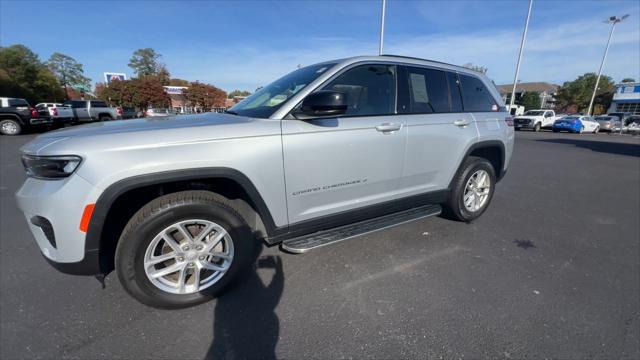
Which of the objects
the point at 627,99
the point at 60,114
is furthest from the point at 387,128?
the point at 627,99

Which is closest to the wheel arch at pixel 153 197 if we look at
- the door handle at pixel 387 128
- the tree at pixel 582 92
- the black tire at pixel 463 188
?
the door handle at pixel 387 128

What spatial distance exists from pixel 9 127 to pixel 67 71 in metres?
82.9

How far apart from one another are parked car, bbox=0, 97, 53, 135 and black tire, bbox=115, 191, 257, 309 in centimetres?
1719

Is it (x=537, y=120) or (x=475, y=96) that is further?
(x=537, y=120)

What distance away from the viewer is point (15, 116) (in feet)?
42.7

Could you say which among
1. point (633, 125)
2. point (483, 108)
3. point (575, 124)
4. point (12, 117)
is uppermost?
point (483, 108)

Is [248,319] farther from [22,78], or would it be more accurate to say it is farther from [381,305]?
[22,78]

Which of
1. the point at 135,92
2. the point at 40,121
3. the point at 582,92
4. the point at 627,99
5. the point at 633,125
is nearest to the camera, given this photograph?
the point at 40,121

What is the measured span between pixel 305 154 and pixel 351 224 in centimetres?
88

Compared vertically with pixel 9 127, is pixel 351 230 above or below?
below

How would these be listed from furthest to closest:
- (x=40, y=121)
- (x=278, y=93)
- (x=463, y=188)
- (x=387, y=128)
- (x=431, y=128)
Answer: (x=40, y=121), (x=463, y=188), (x=431, y=128), (x=278, y=93), (x=387, y=128)

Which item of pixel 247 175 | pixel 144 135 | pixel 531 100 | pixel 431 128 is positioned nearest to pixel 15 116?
pixel 144 135

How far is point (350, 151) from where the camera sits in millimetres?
2361

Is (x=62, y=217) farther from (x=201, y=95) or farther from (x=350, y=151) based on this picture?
(x=201, y=95)
